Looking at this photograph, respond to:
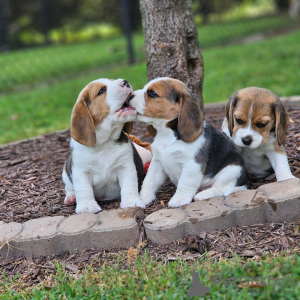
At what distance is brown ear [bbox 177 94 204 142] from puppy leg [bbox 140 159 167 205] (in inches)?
19.9

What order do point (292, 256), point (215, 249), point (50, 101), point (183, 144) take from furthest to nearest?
1. point (50, 101)
2. point (183, 144)
3. point (215, 249)
4. point (292, 256)

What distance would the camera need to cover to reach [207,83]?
11.2m

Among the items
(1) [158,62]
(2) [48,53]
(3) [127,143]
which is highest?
(1) [158,62]

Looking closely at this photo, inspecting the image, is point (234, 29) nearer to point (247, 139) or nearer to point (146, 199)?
A: point (247, 139)

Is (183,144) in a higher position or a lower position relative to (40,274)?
higher

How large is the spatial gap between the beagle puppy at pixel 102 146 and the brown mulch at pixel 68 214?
256mm

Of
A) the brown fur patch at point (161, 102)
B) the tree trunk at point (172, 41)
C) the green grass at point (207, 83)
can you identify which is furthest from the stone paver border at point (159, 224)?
the green grass at point (207, 83)

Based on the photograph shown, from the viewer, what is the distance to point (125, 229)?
13.5 feet

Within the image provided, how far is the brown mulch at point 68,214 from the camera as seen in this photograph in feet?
12.8

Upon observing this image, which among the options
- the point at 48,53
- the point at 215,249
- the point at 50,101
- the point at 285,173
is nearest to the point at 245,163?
the point at 285,173

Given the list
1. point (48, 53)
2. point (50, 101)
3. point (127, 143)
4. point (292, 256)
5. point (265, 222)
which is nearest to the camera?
point (292, 256)

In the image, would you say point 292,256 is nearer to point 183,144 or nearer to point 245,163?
point 183,144

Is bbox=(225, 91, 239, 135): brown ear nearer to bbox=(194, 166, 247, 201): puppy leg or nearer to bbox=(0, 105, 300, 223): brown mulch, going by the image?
bbox=(194, 166, 247, 201): puppy leg

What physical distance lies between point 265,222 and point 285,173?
75cm
